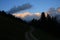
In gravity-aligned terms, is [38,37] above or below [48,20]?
below

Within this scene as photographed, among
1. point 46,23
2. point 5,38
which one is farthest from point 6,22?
point 46,23

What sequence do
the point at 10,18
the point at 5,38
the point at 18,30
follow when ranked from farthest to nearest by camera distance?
the point at 18,30 → the point at 10,18 → the point at 5,38

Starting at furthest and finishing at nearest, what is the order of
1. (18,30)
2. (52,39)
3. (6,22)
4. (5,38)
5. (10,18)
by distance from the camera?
(52,39)
(18,30)
(6,22)
(10,18)
(5,38)

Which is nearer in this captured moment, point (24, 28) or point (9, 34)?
point (9, 34)

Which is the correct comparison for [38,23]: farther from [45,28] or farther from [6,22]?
[6,22]

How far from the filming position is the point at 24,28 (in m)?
21.8

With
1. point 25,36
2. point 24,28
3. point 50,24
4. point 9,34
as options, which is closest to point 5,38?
point 9,34

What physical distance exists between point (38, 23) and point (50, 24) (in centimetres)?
187

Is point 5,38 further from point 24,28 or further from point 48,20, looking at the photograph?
point 48,20

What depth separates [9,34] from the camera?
1931cm

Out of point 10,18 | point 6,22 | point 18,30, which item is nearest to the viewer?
point 10,18

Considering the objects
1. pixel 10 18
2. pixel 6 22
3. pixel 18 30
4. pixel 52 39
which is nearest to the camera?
pixel 10 18

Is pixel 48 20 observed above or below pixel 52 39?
above

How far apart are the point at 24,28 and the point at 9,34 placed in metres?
2.89
